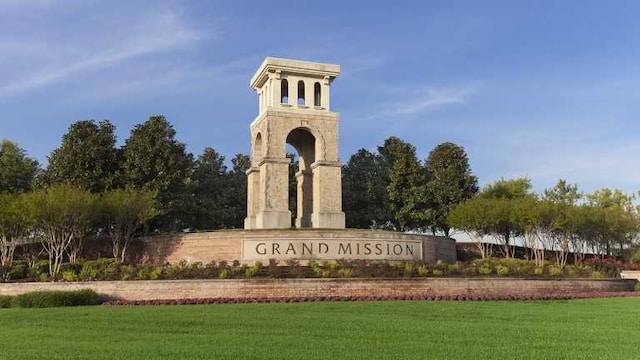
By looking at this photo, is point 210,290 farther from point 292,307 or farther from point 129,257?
point 129,257

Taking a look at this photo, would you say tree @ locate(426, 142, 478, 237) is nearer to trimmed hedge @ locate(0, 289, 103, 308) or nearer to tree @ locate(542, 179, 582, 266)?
tree @ locate(542, 179, 582, 266)

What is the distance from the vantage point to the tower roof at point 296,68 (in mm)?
37656

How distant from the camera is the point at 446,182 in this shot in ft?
173

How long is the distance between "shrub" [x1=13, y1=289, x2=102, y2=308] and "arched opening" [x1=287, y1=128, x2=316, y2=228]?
59.1 ft

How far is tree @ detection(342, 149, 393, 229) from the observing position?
5434cm

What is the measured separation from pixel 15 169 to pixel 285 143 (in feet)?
73.2

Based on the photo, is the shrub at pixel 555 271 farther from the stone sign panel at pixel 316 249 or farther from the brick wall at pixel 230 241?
the stone sign panel at pixel 316 249

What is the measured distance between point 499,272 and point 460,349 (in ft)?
55.6

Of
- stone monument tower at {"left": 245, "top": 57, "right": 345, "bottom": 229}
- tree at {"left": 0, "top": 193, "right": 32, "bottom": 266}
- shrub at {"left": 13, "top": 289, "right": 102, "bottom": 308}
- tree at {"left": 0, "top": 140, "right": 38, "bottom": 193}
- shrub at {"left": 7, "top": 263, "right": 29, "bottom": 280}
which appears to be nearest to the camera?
shrub at {"left": 13, "top": 289, "right": 102, "bottom": 308}

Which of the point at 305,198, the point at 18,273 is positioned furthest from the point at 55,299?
the point at 305,198

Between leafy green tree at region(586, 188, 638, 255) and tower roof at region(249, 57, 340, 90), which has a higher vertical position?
tower roof at region(249, 57, 340, 90)

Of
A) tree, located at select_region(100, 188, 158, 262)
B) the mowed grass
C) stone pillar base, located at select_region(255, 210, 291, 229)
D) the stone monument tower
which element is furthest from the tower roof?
the mowed grass

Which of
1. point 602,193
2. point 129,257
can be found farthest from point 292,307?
point 602,193

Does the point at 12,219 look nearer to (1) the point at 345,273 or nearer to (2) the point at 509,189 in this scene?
(1) the point at 345,273
